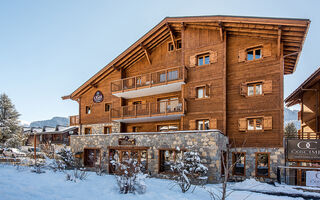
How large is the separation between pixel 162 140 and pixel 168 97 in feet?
16.2

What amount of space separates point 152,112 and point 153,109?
242 mm

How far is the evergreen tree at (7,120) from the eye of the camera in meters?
27.4

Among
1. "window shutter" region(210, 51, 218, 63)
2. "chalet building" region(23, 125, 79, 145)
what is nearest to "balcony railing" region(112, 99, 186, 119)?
"window shutter" region(210, 51, 218, 63)

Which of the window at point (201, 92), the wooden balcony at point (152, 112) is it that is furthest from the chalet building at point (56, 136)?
the window at point (201, 92)

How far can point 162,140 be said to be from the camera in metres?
14.0

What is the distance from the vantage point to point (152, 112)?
1691cm

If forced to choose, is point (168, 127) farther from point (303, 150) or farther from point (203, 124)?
point (303, 150)

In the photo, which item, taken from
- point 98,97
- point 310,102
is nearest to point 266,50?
point 310,102

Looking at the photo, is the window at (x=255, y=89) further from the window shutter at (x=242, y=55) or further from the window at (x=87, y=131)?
the window at (x=87, y=131)

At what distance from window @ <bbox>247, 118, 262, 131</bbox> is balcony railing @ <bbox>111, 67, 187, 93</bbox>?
531 centimetres

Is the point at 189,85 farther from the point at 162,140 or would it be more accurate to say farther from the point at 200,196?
the point at 200,196

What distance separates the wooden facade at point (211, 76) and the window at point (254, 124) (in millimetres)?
58

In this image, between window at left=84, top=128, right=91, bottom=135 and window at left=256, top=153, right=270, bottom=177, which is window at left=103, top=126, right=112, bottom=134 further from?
window at left=256, top=153, right=270, bottom=177

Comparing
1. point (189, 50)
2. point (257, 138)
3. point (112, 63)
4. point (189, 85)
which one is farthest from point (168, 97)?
point (257, 138)
